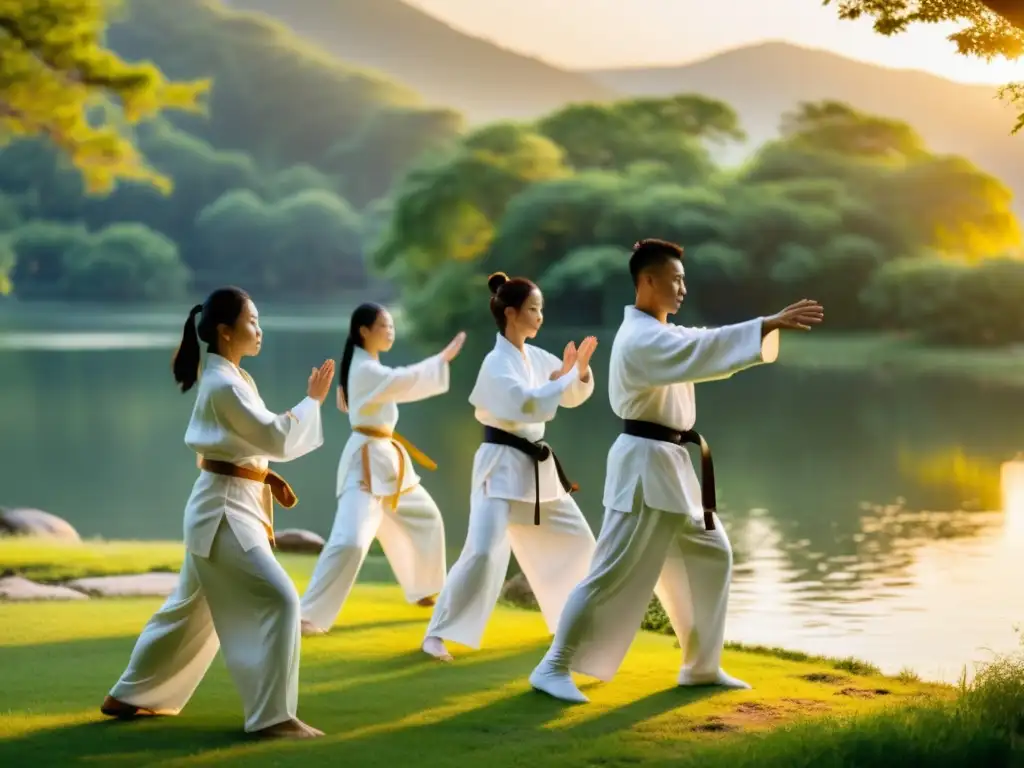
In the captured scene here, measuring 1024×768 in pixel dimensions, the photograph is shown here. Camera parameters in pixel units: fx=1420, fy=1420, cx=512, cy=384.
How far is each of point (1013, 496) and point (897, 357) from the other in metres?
15.4

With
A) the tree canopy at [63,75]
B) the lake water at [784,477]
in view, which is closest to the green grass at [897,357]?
the lake water at [784,477]

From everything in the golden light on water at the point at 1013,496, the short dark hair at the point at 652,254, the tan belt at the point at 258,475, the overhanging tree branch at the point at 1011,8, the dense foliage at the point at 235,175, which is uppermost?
→ the dense foliage at the point at 235,175

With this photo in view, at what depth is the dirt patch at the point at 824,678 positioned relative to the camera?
5.26 m

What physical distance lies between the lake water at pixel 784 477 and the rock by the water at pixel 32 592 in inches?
132

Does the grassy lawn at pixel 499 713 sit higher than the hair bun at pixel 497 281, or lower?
lower

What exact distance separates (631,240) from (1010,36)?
27440 millimetres

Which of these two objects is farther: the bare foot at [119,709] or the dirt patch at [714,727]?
the bare foot at [119,709]

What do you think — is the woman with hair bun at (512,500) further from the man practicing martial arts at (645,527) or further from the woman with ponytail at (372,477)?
the man practicing martial arts at (645,527)

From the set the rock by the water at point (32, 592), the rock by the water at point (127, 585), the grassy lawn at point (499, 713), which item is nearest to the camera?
the grassy lawn at point (499, 713)

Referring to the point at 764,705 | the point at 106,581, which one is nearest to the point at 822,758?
the point at 764,705

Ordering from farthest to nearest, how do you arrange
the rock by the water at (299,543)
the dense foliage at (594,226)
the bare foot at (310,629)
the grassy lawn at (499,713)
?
1. the dense foliage at (594,226)
2. the rock by the water at (299,543)
3. the bare foot at (310,629)
4. the grassy lawn at (499,713)

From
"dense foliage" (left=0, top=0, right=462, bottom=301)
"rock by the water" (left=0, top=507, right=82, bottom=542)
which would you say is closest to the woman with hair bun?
"rock by the water" (left=0, top=507, right=82, bottom=542)

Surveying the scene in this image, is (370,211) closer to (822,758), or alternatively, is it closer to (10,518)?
(10,518)

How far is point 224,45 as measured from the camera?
7731cm
